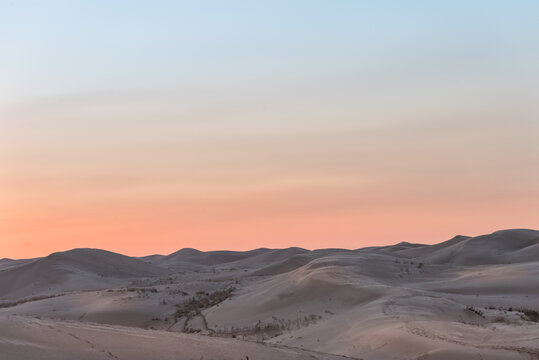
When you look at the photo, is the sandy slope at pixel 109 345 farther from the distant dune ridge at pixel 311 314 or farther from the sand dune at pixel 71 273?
the sand dune at pixel 71 273

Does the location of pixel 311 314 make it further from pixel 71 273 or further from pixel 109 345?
pixel 71 273

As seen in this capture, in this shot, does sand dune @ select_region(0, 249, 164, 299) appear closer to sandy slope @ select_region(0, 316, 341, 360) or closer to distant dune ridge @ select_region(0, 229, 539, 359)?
distant dune ridge @ select_region(0, 229, 539, 359)

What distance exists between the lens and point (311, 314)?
61.5 ft

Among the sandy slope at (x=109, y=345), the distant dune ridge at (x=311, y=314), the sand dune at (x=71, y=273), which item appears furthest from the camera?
the sand dune at (x=71, y=273)

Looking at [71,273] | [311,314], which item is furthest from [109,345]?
[71,273]

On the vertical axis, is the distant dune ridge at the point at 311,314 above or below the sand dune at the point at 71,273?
below

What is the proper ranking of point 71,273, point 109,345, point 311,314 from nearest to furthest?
point 109,345 < point 311,314 < point 71,273

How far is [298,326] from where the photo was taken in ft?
57.6

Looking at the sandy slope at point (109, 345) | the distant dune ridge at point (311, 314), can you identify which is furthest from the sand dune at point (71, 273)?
the sandy slope at point (109, 345)

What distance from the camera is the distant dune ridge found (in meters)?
9.65

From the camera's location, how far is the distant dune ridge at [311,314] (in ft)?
31.7

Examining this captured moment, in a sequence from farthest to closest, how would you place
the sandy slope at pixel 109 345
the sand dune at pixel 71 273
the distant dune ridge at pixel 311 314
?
the sand dune at pixel 71 273 < the distant dune ridge at pixel 311 314 < the sandy slope at pixel 109 345

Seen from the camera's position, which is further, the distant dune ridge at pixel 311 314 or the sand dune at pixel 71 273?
the sand dune at pixel 71 273

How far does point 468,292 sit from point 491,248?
1969 cm
